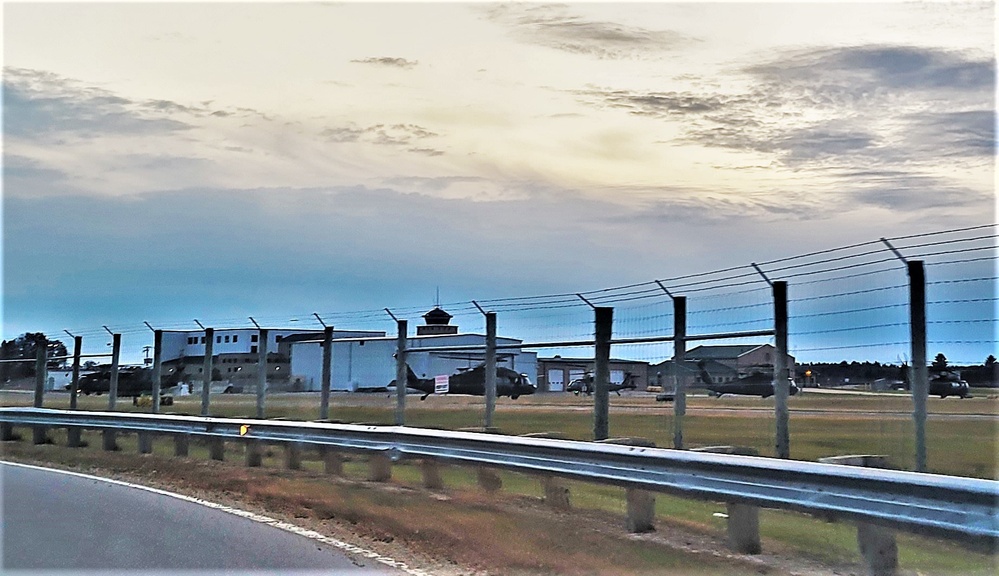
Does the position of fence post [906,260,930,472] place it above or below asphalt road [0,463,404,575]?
above

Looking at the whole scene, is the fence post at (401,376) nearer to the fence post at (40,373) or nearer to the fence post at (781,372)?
the fence post at (781,372)

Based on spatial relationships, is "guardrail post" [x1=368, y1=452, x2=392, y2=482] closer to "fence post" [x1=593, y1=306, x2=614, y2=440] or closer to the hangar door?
"fence post" [x1=593, y1=306, x2=614, y2=440]

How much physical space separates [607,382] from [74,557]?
627 cm

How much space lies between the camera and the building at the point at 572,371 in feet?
45.8

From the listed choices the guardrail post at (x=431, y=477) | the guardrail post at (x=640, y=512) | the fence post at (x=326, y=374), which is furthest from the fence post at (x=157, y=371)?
the guardrail post at (x=640, y=512)

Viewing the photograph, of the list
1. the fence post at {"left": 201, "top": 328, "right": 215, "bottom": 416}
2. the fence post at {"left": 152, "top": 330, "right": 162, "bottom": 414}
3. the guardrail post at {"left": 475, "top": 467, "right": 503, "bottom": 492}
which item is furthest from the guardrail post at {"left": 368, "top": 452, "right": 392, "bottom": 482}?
the fence post at {"left": 152, "top": 330, "right": 162, "bottom": 414}

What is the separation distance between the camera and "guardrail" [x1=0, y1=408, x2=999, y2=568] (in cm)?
579

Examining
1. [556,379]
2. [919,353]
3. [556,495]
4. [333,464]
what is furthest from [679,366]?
[333,464]

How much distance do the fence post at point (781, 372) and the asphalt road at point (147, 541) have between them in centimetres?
430

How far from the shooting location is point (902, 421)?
10.6 metres

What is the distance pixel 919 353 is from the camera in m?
9.07

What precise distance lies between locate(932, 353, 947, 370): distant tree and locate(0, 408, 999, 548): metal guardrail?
9.22 ft

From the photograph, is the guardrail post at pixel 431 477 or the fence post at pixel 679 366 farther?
the guardrail post at pixel 431 477

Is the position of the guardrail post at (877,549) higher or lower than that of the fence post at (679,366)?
lower
